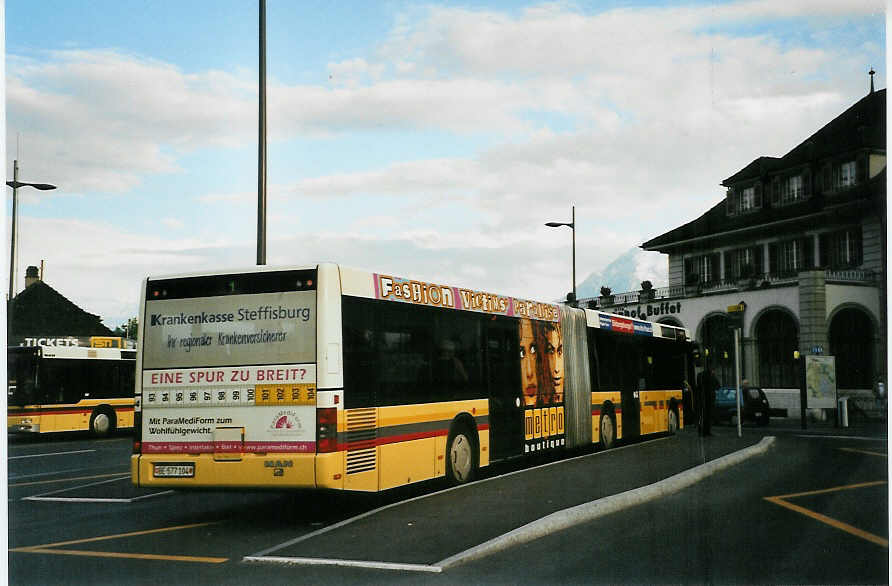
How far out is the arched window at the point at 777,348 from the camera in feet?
110

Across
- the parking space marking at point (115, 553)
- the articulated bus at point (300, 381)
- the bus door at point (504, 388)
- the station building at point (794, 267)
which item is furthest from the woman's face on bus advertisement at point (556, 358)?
the parking space marking at point (115, 553)

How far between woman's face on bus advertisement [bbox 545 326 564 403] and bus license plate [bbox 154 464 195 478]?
24.4ft

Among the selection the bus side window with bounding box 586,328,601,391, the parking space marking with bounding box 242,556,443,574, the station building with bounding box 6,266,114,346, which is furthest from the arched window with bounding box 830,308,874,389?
the station building with bounding box 6,266,114,346

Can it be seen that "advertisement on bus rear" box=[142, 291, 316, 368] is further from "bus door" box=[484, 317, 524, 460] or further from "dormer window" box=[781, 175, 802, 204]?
"dormer window" box=[781, 175, 802, 204]

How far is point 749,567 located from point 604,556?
114 cm

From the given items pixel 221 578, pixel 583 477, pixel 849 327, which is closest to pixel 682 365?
pixel 849 327

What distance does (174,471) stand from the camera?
10773mm

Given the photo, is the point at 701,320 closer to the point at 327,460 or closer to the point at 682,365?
the point at 682,365

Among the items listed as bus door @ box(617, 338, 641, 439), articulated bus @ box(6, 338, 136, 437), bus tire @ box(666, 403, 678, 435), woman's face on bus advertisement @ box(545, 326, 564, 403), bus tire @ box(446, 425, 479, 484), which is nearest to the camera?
bus tire @ box(446, 425, 479, 484)

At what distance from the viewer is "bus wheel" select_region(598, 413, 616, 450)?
62.6 ft

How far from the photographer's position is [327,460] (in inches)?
402

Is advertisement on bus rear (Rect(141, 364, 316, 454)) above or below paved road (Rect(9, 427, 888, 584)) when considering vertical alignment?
above

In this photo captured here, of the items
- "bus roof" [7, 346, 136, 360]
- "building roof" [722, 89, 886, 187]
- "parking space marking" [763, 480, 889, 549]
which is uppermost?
"building roof" [722, 89, 886, 187]

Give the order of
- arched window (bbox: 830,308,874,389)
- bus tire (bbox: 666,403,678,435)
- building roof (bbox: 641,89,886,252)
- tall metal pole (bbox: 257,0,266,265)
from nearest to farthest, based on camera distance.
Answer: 1. building roof (bbox: 641,89,886,252)
2. tall metal pole (bbox: 257,0,266,265)
3. arched window (bbox: 830,308,874,389)
4. bus tire (bbox: 666,403,678,435)
